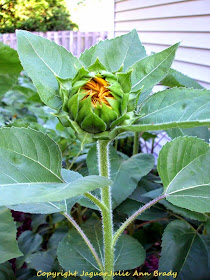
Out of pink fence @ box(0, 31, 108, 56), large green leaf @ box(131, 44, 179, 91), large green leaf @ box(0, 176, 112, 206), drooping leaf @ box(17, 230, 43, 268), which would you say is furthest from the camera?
pink fence @ box(0, 31, 108, 56)

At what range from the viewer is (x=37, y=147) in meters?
0.56

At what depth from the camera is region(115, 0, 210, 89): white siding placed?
2135 mm

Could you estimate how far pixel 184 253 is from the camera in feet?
2.67

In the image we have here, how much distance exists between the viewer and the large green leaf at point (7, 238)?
0.72 metres

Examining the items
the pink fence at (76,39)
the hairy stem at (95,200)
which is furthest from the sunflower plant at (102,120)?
the pink fence at (76,39)

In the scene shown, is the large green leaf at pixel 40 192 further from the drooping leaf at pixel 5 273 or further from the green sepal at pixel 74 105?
the drooping leaf at pixel 5 273

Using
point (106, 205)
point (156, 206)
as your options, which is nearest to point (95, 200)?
point (106, 205)

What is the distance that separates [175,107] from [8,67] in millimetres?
620

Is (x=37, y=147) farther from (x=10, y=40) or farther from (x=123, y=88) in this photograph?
(x=10, y=40)

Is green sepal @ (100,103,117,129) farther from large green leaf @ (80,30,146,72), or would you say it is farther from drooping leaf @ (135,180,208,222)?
drooping leaf @ (135,180,208,222)

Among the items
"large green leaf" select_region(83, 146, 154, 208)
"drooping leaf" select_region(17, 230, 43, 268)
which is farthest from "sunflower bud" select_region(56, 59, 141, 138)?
"drooping leaf" select_region(17, 230, 43, 268)

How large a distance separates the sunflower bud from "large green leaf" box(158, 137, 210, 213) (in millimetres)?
143

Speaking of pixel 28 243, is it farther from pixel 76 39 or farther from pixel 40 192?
pixel 76 39

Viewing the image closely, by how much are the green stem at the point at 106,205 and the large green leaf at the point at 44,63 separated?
4.7 inches
